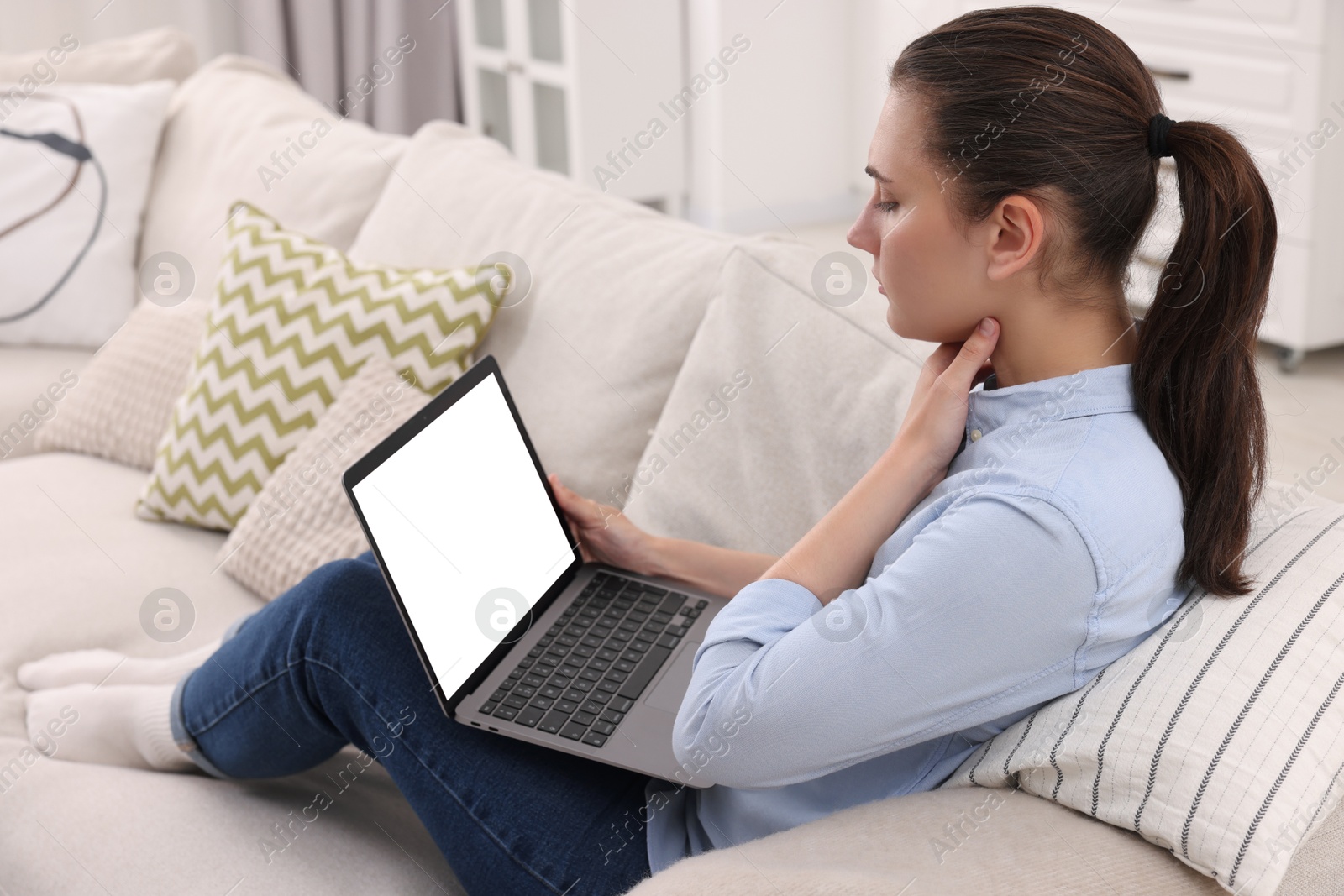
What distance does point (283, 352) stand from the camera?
164cm

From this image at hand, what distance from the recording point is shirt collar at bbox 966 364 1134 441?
2.81 feet

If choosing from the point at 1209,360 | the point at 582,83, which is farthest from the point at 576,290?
the point at 582,83

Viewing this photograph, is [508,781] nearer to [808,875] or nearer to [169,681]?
[808,875]

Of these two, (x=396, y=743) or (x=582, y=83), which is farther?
(x=582, y=83)

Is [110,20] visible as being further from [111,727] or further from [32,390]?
[111,727]

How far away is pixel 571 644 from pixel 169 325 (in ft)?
3.61

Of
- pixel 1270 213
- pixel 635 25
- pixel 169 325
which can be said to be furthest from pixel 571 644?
pixel 635 25

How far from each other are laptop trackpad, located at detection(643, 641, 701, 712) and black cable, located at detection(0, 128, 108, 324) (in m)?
1.62

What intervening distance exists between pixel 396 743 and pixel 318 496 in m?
0.57

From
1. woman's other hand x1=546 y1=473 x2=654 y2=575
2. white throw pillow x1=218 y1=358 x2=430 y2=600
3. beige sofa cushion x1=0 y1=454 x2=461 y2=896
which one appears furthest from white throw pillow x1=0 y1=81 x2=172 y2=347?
woman's other hand x1=546 y1=473 x2=654 y2=575

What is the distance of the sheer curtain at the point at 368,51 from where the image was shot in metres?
4.06

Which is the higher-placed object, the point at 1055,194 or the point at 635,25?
the point at 1055,194

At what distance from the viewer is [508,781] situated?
1.00m

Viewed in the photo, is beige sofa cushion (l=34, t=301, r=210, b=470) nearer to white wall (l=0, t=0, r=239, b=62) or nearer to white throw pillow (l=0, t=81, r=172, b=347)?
white throw pillow (l=0, t=81, r=172, b=347)
